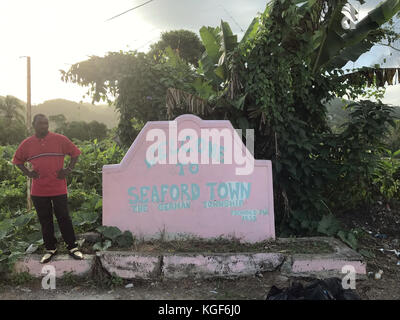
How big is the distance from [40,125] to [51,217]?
111 centimetres

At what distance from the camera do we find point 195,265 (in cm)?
414

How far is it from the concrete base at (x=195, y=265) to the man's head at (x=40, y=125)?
1.48 meters

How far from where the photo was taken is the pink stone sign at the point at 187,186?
4.65 m

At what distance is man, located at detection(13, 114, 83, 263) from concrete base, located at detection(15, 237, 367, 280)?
0.53 ft

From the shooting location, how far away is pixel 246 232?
15.4 ft

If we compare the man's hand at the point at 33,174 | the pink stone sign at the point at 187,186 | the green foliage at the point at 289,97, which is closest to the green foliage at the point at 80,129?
the green foliage at the point at 289,97

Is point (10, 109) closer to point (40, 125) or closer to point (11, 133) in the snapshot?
point (11, 133)

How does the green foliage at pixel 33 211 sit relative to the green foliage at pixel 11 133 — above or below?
below

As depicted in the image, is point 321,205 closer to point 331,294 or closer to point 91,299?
point 331,294

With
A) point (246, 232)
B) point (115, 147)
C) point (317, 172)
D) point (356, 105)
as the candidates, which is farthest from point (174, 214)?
point (115, 147)

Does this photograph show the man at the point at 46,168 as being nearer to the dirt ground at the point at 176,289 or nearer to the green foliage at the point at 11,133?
the dirt ground at the point at 176,289

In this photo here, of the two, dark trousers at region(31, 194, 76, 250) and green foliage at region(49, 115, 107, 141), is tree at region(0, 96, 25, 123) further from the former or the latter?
dark trousers at region(31, 194, 76, 250)

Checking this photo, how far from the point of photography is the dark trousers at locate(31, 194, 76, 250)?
13.4ft

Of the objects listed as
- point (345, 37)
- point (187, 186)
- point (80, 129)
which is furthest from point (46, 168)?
point (80, 129)
